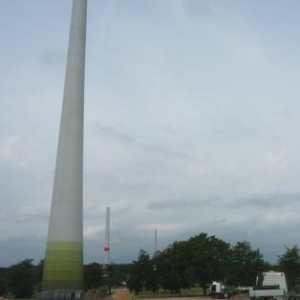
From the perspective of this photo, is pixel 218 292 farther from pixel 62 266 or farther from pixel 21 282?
pixel 62 266

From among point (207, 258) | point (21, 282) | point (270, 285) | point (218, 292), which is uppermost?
point (207, 258)

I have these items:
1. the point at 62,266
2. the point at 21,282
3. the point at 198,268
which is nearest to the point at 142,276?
the point at 198,268

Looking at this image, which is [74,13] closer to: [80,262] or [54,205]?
[54,205]

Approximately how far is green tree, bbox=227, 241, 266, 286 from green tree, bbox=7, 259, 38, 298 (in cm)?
3456

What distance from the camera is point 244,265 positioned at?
3890 inches

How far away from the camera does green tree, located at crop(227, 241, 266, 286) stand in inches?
3851

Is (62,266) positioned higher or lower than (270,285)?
higher

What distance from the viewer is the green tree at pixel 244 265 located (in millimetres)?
97812

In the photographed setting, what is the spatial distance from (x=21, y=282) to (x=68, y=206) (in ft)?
146

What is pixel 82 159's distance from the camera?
5159 centimetres

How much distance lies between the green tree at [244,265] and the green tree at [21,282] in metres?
34.6

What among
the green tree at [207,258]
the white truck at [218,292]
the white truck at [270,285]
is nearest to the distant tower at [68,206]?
the white truck at [270,285]

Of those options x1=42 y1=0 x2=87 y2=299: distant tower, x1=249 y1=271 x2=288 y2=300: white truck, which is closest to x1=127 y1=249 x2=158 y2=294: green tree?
x1=249 y1=271 x2=288 y2=300: white truck

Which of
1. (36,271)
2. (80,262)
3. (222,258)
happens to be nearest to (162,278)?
(222,258)
